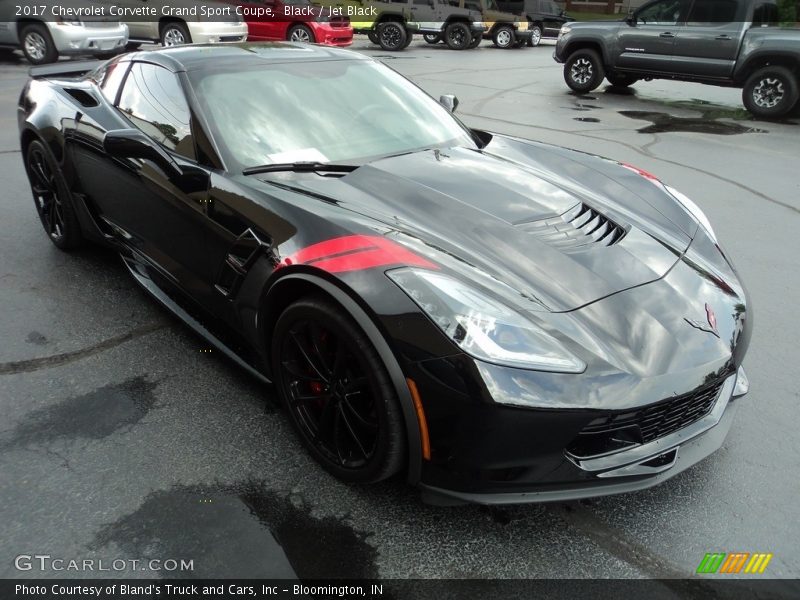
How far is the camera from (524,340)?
1938mm

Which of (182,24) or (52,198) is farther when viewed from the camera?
(182,24)

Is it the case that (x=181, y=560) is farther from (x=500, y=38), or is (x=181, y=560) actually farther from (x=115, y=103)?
(x=500, y=38)

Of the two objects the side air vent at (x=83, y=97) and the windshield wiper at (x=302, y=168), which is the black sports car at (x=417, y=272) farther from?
the side air vent at (x=83, y=97)

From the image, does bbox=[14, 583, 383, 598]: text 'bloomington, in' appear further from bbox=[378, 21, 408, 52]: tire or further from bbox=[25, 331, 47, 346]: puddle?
bbox=[378, 21, 408, 52]: tire

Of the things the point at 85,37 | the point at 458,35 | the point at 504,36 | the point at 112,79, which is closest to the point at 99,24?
the point at 85,37

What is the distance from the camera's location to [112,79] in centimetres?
376

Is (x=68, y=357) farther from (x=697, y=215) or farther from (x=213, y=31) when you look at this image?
(x=213, y=31)

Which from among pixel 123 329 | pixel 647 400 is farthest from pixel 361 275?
pixel 123 329

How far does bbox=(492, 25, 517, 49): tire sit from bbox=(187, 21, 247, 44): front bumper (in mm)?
10629

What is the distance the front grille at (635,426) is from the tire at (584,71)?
10763mm

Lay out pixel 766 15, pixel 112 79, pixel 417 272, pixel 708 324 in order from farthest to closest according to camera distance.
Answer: pixel 766 15 → pixel 112 79 → pixel 708 324 → pixel 417 272

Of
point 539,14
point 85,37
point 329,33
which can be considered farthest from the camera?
point 539,14

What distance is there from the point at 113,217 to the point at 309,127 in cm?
135

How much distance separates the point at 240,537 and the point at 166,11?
13997mm
